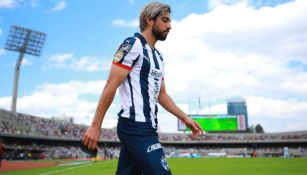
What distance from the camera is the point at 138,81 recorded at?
327 centimetres

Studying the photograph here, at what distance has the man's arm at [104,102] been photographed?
2.93 m

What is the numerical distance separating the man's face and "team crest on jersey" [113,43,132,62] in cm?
42

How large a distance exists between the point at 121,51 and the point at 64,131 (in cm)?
6787

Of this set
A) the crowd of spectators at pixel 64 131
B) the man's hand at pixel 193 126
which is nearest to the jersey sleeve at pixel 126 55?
the man's hand at pixel 193 126

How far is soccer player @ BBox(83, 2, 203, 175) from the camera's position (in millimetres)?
3020

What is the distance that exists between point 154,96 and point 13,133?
171 ft

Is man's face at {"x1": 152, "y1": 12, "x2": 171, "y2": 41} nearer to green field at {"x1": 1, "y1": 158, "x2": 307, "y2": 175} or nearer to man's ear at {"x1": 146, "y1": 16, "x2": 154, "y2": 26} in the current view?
man's ear at {"x1": 146, "y1": 16, "x2": 154, "y2": 26}

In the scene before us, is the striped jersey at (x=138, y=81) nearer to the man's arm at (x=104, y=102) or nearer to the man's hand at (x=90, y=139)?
the man's arm at (x=104, y=102)

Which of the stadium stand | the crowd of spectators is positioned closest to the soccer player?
the stadium stand

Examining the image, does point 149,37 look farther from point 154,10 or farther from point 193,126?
point 193,126

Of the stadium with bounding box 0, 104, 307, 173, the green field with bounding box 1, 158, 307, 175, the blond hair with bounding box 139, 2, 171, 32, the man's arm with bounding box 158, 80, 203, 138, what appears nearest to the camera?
the blond hair with bounding box 139, 2, 171, 32

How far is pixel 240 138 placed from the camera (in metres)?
84.5

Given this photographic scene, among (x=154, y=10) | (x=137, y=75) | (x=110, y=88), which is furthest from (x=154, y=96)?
(x=154, y=10)

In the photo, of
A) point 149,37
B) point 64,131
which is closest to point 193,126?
point 149,37
